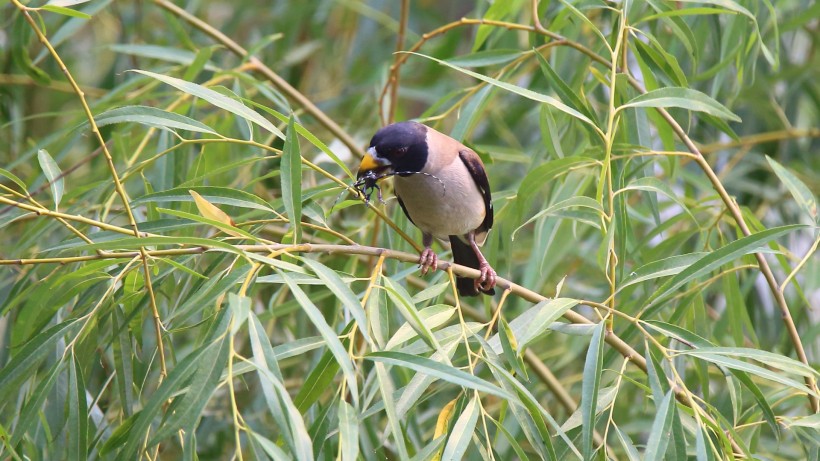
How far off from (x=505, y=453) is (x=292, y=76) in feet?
9.49

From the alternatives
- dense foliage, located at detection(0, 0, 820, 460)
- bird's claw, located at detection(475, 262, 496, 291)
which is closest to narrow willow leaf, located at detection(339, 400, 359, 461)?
dense foliage, located at detection(0, 0, 820, 460)

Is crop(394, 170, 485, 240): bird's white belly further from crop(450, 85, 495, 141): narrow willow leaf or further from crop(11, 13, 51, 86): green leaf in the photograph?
crop(11, 13, 51, 86): green leaf

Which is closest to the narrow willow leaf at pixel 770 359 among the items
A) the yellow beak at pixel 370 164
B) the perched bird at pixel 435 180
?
the perched bird at pixel 435 180

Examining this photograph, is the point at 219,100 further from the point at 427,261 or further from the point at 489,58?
the point at 489,58

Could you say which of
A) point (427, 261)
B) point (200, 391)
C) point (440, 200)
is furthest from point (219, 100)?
point (440, 200)

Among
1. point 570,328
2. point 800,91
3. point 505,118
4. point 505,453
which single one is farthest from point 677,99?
point 800,91

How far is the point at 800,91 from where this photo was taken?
4.55 metres

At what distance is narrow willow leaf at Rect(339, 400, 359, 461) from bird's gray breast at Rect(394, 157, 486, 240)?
1466mm

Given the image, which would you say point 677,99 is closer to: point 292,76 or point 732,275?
point 732,275

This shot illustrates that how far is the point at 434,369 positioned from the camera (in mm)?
1634

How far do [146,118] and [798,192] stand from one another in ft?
5.64

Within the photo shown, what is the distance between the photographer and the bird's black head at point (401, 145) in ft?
8.97

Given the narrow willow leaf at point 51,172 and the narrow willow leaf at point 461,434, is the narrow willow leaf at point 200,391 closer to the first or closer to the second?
the narrow willow leaf at point 461,434

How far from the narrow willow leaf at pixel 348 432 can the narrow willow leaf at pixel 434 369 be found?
105mm
